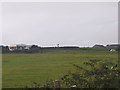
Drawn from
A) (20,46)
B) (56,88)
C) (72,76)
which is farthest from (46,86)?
(20,46)

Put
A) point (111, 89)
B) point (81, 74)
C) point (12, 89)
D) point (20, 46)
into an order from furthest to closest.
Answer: point (20, 46), point (12, 89), point (81, 74), point (111, 89)

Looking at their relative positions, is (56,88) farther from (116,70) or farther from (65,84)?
(116,70)

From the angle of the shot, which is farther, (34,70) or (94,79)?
(34,70)

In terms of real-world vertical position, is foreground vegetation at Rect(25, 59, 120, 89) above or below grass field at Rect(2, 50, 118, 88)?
above

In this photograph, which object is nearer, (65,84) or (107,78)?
(107,78)

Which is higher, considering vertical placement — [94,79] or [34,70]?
[94,79]

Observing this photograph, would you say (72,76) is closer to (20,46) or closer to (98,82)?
(98,82)

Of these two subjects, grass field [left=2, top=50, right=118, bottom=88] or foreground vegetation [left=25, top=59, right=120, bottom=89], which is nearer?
foreground vegetation [left=25, top=59, right=120, bottom=89]

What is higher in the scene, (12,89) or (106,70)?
(106,70)

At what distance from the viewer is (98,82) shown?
26.9ft

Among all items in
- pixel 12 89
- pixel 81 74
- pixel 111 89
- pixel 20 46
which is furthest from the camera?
pixel 20 46

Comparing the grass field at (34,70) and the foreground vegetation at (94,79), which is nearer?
the foreground vegetation at (94,79)

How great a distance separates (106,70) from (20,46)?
171 ft

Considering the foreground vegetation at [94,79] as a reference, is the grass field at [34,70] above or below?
below
